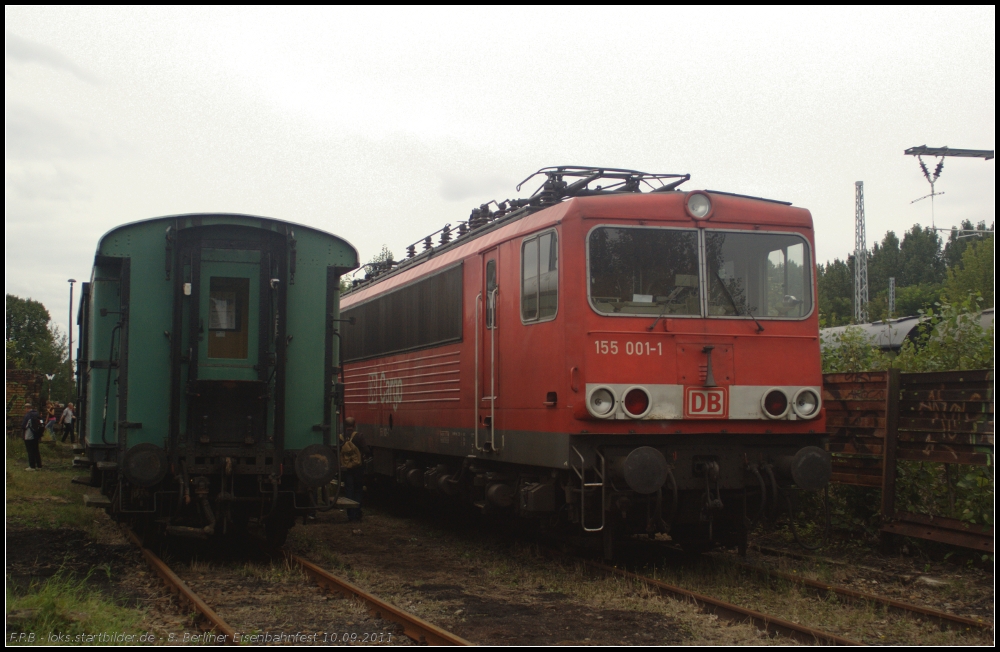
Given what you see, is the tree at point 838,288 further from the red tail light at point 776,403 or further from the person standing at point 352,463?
the red tail light at point 776,403

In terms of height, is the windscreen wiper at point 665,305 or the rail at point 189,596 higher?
the windscreen wiper at point 665,305

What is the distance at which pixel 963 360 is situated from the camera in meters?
10.5

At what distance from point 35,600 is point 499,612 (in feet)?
11.8

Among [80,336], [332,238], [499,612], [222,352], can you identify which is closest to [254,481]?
[222,352]

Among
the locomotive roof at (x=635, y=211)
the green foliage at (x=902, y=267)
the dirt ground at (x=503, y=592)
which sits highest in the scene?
the green foliage at (x=902, y=267)

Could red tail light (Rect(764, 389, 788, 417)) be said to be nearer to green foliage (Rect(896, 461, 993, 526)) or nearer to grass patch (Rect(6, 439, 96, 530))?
green foliage (Rect(896, 461, 993, 526))

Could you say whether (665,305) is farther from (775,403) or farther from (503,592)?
(503,592)

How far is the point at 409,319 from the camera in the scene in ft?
→ 43.4

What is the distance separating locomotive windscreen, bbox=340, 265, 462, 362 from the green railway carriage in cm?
179

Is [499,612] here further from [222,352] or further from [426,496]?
[426,496]

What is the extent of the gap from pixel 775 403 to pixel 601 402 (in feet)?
5.81

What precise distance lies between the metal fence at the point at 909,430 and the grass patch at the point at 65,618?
24.3 feet

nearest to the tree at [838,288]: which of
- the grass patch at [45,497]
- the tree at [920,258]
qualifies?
the tree at [920,258]

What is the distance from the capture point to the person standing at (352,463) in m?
12.7
